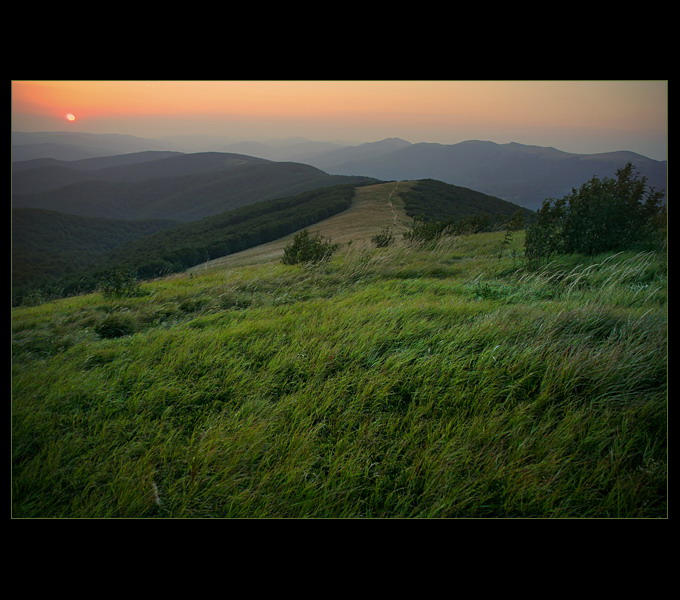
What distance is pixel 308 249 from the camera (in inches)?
177

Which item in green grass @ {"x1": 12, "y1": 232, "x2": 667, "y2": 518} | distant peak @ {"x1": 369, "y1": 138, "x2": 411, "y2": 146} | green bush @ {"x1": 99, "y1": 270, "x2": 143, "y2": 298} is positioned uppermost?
distant peak @ {"x1": 369, "y1": 138, "x2": 411, "y2": 146}

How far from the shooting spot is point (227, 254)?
518 centimetres

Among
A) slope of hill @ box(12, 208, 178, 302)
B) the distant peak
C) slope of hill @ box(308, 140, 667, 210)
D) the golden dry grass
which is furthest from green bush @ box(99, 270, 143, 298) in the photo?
the distant peak

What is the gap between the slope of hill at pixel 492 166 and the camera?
13.3ft

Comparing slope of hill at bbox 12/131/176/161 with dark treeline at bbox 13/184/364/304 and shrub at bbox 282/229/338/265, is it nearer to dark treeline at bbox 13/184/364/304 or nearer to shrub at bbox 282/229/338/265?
dark treeline at bbox 13/184/364/304

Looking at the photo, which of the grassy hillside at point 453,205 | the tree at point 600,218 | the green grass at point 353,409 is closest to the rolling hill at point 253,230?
the grassy hillside at point 453,205

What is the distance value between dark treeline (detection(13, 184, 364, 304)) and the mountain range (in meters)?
0.83

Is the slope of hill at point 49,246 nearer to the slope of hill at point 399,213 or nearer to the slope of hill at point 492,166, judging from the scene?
the slope of hill at point 399,213

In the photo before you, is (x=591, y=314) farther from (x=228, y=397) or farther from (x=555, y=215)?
(x=228, y=397)

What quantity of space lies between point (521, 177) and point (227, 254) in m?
3.91

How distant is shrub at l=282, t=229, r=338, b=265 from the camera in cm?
450

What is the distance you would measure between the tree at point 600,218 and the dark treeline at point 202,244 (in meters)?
2.55

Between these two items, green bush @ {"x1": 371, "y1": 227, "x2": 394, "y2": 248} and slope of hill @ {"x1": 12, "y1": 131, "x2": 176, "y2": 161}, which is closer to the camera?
slope of hill @ {"x1": 12, "y1": 131, "x2": 176, "y2": 161}
